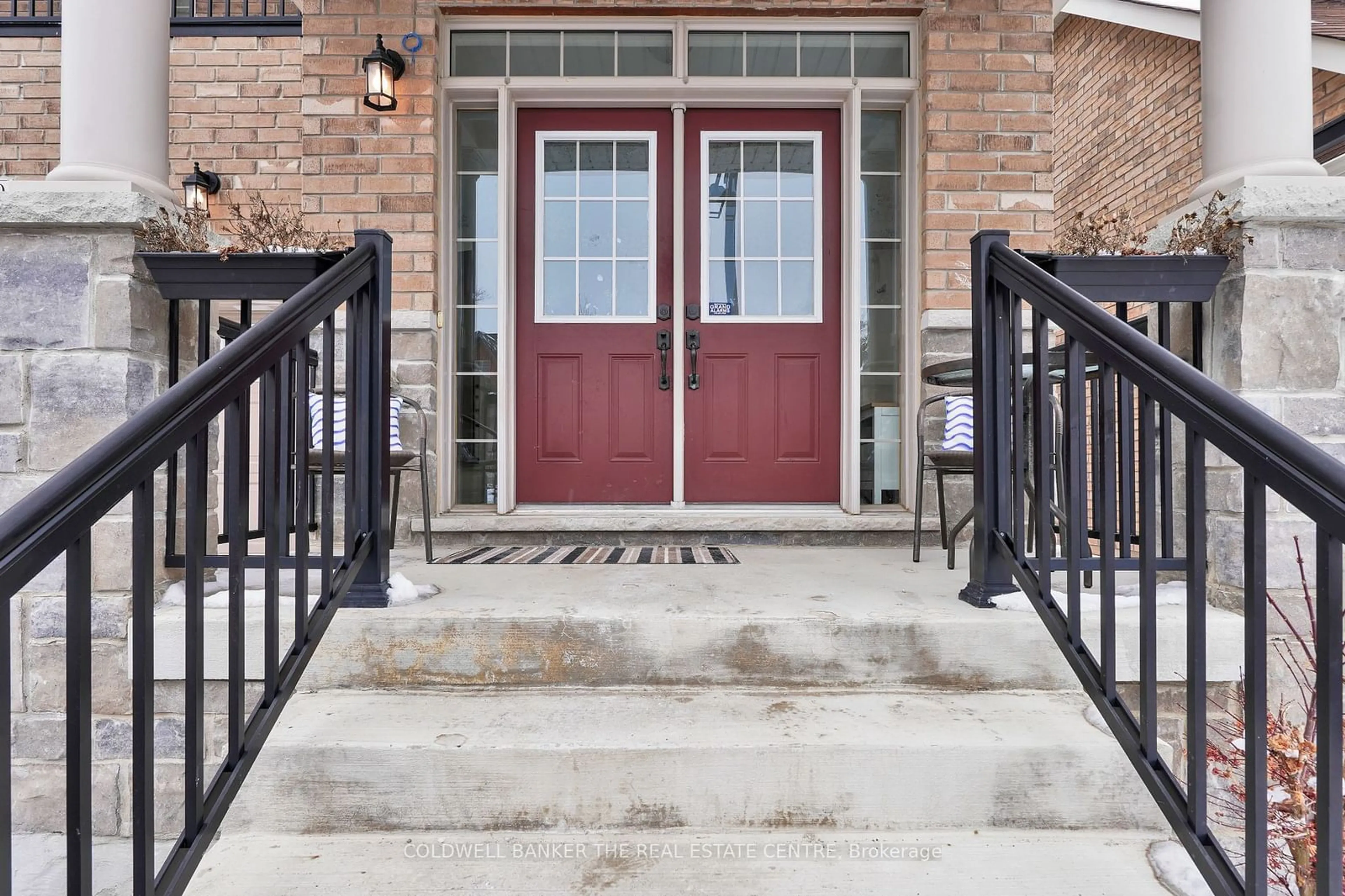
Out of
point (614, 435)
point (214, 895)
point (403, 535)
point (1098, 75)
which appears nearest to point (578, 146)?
point (614, 435)

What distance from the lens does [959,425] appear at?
7.47 feet

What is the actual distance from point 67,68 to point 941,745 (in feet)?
8.41

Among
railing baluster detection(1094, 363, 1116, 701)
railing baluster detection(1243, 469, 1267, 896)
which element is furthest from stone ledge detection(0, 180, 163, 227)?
railing baluster detection(1243, 469, 1267, 896)

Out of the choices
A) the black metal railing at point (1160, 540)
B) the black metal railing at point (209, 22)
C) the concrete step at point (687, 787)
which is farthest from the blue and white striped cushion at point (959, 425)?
the black metal railing at point (209, 22)

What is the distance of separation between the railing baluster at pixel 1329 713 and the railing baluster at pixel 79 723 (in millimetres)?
1510

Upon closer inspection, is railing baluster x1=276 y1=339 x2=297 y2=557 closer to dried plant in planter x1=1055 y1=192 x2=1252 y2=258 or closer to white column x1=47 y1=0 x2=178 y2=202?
white column x1=47 y1=0 x2=178 y2=202

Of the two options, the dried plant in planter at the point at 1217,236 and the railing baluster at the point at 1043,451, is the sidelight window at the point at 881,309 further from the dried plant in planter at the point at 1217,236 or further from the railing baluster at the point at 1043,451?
the railing baluster at the point at 1043,451

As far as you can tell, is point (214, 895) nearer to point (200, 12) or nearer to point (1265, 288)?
point (1265, 288)

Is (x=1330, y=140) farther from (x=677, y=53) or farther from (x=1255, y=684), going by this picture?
(x=1255, y=684)

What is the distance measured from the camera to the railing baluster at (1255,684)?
104cm

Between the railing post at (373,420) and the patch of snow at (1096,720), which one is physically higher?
the railing post at (373,420)

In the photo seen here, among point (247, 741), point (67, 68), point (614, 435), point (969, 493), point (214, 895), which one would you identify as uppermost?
point (67, 68)

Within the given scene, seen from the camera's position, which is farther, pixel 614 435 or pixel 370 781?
pixel 614 435

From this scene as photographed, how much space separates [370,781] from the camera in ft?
4.61
